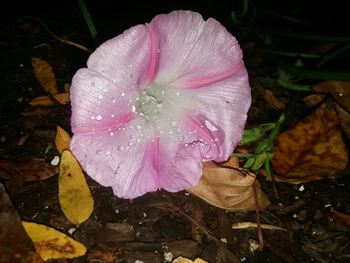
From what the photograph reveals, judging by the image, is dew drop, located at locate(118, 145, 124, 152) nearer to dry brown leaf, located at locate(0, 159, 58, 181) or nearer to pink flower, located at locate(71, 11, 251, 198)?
pink flower, located at locate(71, 11, 251, 198)

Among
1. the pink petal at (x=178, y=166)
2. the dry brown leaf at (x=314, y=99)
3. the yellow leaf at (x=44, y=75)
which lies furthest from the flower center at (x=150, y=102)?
the dry brown leaf at (x=314, y=99)

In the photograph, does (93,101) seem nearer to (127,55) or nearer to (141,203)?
(127,55)

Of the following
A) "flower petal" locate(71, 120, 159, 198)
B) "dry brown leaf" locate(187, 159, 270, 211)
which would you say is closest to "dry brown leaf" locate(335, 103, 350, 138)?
"dry brown leaf" locate(187, 159, 270, 211)

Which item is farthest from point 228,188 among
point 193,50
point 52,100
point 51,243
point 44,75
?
point 44,75

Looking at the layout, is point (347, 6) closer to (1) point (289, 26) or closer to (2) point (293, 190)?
(1) point (289, 26)

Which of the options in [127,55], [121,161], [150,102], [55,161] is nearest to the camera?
[127,55]
